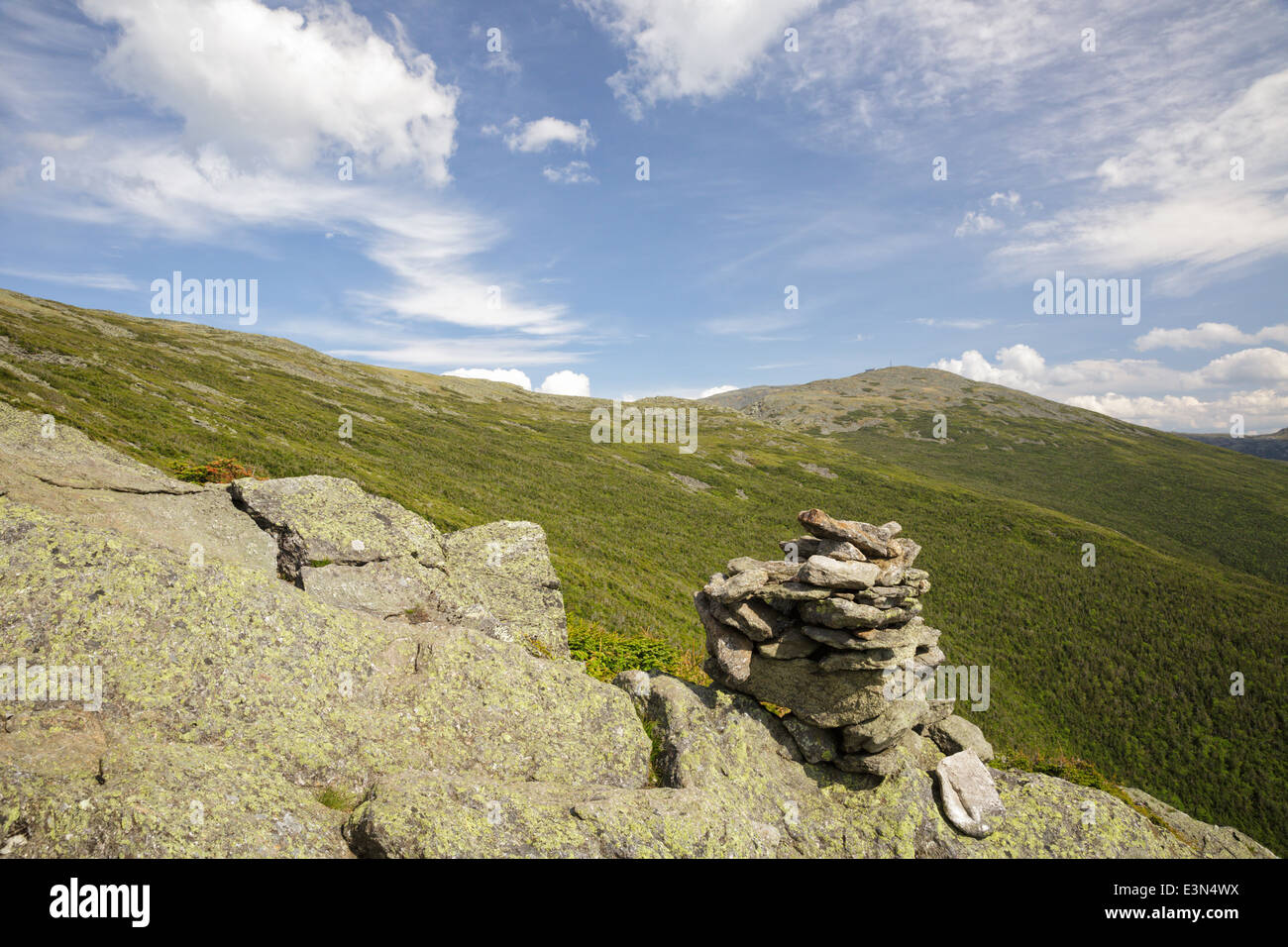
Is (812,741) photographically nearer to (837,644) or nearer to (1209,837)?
(837,644)

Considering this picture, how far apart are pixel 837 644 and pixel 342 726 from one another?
985 cm

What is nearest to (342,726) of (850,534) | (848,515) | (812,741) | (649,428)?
(812,741)

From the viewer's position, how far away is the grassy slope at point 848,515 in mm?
33312

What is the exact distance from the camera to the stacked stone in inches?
471

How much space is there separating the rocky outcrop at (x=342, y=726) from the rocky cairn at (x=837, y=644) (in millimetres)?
174

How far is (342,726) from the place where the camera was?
8844 mm

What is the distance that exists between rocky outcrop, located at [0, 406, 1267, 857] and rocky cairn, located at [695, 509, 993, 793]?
0.57 ft

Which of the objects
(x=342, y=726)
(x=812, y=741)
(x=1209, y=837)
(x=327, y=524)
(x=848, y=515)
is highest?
(x=327, y=524)

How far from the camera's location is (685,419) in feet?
522

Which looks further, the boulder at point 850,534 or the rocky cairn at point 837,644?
the boulder at point 850,534

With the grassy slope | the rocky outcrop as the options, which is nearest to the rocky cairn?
the rocky outcrop

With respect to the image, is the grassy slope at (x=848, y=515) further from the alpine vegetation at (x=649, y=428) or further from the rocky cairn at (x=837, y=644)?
the rocky cairn at (x=837, y=644)

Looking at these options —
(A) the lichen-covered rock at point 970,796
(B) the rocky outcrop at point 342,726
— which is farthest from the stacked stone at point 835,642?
(A) the lichen-covered rock at point 970,796
